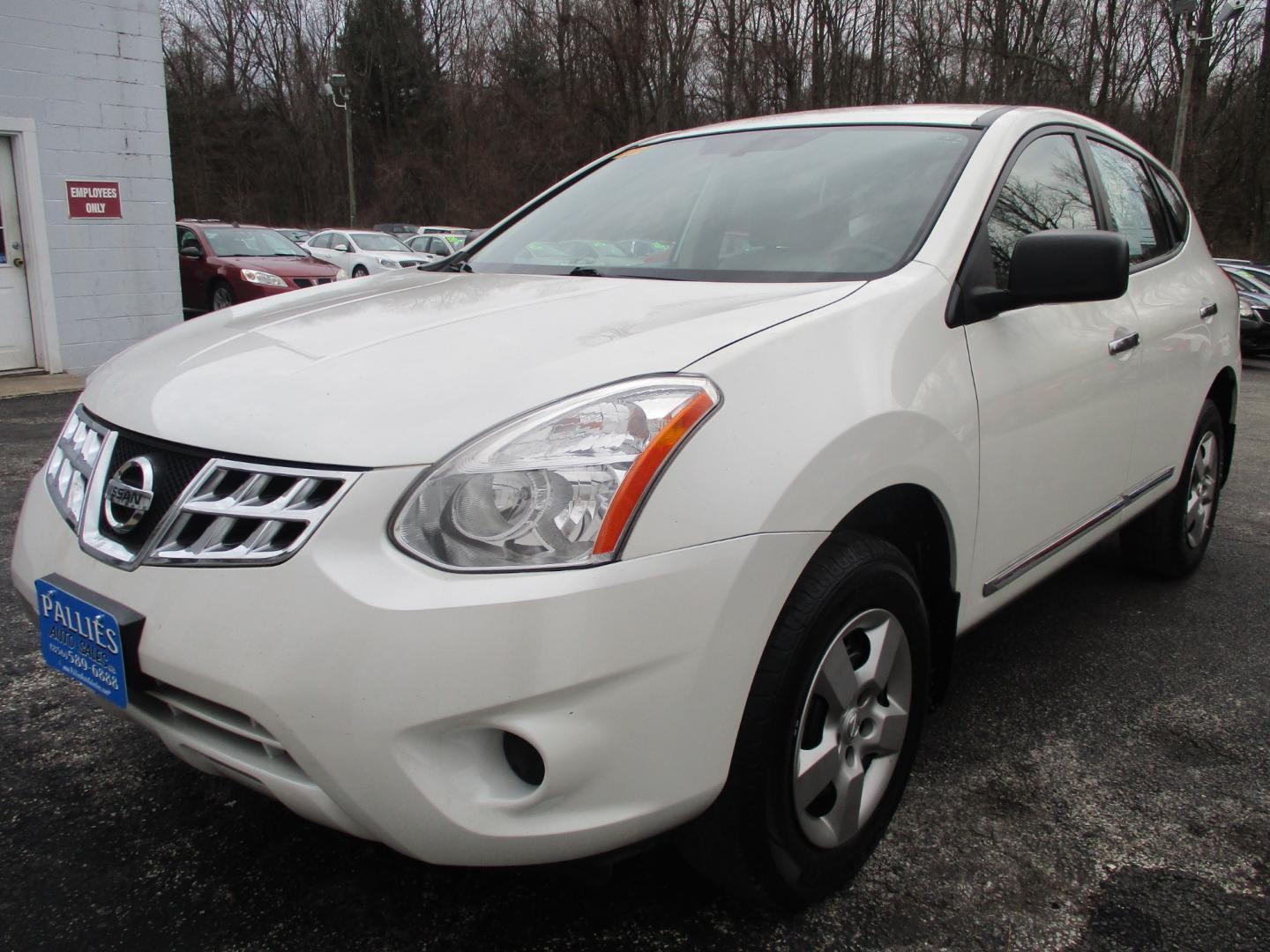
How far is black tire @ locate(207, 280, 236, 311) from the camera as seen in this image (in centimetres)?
1247

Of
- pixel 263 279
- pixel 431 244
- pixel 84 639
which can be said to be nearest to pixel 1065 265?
pixel 84 639

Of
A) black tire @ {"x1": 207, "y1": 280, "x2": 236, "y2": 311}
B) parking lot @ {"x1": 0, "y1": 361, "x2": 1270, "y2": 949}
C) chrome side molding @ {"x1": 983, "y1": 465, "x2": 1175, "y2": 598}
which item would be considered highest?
black tire @ {"x1": 207, "y1": 280, "x2": 236, "y2": 311}

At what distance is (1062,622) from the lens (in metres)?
3.54

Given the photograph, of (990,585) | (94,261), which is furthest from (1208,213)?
(990,585)

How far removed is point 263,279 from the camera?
12.2 metres

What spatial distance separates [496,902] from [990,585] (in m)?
1.30

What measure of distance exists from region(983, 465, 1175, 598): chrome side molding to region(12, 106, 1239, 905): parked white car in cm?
3

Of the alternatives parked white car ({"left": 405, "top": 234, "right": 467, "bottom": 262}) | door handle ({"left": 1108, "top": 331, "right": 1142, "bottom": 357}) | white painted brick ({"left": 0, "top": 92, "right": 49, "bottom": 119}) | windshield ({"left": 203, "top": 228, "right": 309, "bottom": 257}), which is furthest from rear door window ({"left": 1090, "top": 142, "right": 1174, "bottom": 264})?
parked white car ({"left": 405, "top": 234, "right": 467, "bottom": 262})

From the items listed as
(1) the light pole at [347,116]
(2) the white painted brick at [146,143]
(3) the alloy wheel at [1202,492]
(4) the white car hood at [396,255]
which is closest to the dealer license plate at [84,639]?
(3) the alloy wheel at [1202,492]

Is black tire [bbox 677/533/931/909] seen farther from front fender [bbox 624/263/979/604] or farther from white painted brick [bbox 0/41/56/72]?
white painted brick [bbox 0/41/56/72]

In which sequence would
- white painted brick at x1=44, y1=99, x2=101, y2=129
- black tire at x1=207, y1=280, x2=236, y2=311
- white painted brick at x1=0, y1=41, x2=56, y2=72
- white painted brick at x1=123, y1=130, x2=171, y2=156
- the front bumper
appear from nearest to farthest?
1. the front bumper
2. white painted brick at x1=0, y1=41, x2=56, y2=72
3. white painted brick at x1=44, y1=99, x2=101, y2=129
4. white painted brick at x1=123, y1=130, x2=171, y2=156
5. black tire at x1=207, y1=280, x2=236, y2=311

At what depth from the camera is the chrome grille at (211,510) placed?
1493 millimetres

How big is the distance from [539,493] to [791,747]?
25.0 inches

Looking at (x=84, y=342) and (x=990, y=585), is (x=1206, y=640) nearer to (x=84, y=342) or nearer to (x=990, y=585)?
(x=990, y=585)
